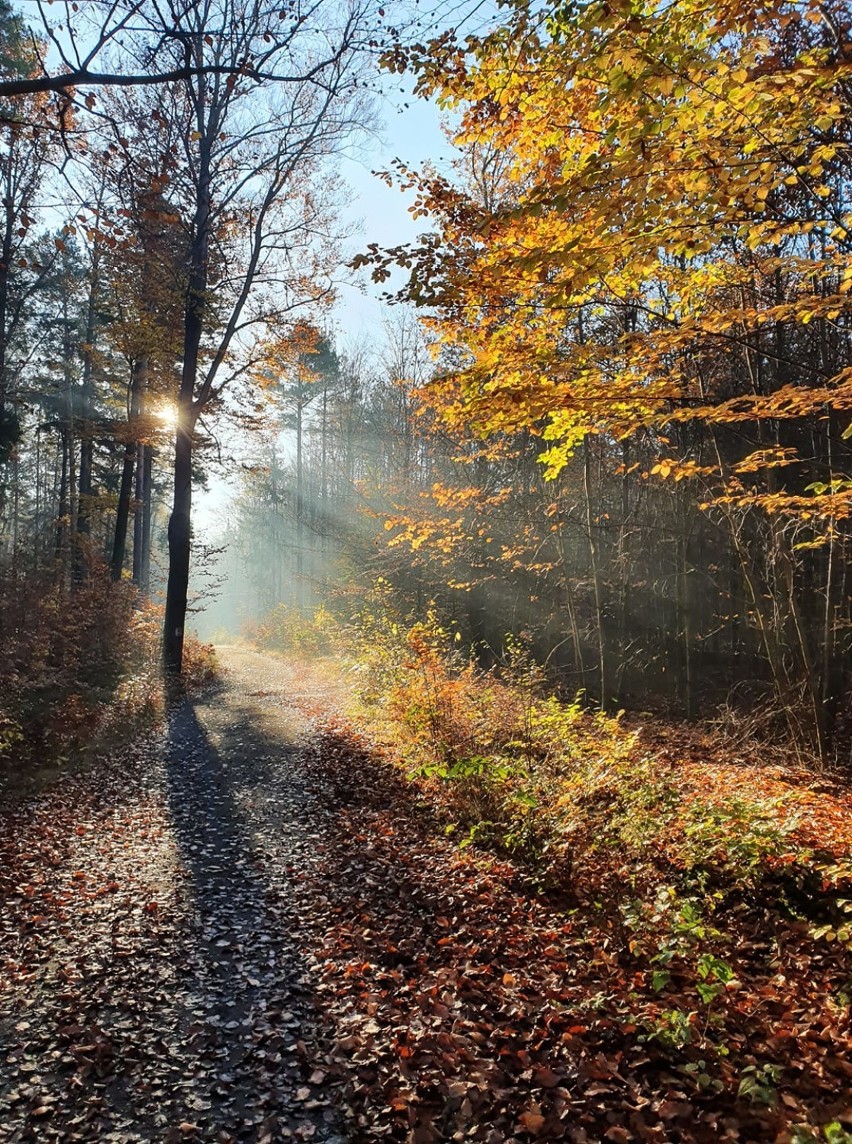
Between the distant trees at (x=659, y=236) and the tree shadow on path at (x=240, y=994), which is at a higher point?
the distant trees at (x=659, y=236)

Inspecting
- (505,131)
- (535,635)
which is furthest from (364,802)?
(535,635)

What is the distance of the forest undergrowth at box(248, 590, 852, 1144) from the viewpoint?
3666mm

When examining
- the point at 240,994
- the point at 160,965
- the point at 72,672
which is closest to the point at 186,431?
the point at 72,672

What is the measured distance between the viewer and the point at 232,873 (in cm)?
625

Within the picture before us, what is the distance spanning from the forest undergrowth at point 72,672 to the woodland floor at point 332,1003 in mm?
2415

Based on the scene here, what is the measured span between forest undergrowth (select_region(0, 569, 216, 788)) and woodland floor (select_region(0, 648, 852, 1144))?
241cm

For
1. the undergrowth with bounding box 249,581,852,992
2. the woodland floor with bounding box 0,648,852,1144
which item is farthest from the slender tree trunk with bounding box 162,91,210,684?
the woodland floor with bounding box 0,648,852,1144

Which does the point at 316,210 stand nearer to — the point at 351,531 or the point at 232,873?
the point at 351,531

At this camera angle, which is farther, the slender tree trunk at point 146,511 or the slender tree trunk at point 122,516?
the slender tree trunk at point 146,511

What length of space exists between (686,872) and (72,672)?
1229cm

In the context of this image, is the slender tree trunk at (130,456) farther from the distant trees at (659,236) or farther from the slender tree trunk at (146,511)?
the distant trees at (659,236)

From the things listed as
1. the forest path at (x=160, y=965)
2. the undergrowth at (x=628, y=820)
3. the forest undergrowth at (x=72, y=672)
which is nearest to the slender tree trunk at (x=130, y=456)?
the forest undergrowth at (x=72, y=672)

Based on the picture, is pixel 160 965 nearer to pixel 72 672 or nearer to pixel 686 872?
pixel 686 872

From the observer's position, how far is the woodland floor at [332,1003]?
10.8ft
